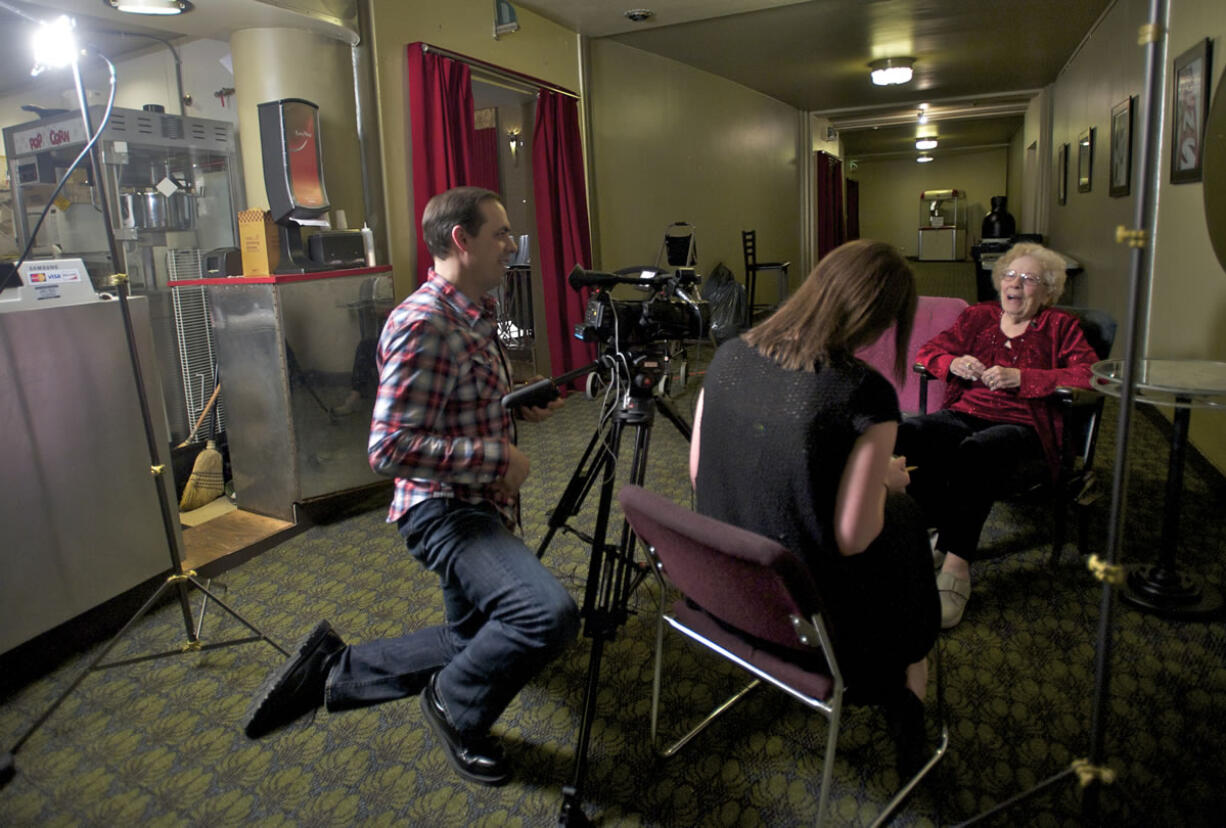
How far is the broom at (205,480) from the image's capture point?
11.0ft

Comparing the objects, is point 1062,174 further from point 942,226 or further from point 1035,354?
point 942,226

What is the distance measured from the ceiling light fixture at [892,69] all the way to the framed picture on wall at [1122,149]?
9.09ft

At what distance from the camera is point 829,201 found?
1228cm

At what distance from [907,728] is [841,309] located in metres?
0.77

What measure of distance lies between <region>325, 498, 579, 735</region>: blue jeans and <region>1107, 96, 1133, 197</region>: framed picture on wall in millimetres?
4797

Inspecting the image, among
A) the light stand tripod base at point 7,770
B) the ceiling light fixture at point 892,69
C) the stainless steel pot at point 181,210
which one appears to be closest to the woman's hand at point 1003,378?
the light stand tripod base at point 7,770

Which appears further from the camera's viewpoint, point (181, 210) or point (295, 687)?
point (181, 210)

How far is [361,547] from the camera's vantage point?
9.57 feet

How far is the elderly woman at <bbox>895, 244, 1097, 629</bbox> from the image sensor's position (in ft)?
7.46

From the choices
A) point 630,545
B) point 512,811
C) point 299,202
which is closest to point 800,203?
point 299,202

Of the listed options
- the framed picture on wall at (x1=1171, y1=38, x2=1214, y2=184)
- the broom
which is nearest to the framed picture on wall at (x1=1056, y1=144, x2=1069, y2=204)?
the framed picture on wall at (x1=1171, y1=38, x2=1214, y2=184)

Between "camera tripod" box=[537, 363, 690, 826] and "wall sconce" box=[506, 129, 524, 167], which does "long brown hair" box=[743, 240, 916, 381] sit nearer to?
"camera tripod" box=[537, 363, 690, 826]

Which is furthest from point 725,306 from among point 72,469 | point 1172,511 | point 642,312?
point 72,469

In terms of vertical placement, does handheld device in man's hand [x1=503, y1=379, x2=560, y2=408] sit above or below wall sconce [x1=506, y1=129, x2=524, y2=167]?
below
